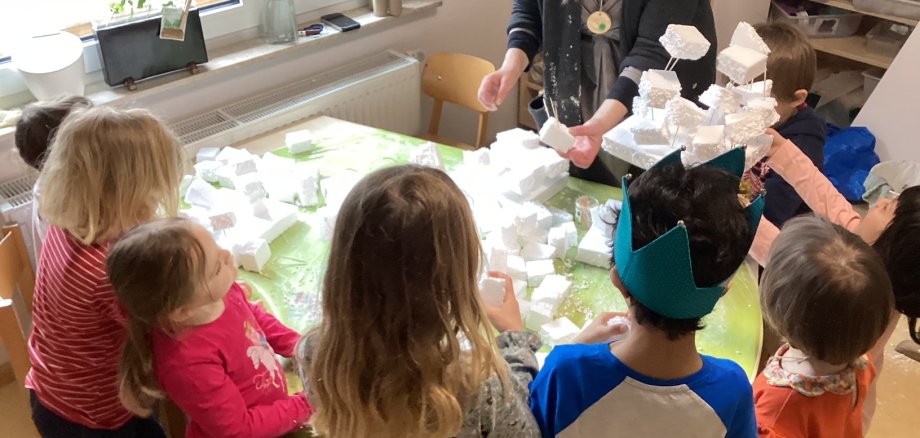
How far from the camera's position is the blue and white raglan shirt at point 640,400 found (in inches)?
38.2

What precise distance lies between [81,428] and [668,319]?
3.93 ft

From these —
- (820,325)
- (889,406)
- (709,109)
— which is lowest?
(889,406)

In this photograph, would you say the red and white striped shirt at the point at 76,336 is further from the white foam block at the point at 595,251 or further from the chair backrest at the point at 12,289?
the white foam block at the point at 595,251

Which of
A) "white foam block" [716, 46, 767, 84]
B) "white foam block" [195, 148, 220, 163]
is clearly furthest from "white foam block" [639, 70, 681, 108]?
"white foam block" [195, 148, 220, 163]

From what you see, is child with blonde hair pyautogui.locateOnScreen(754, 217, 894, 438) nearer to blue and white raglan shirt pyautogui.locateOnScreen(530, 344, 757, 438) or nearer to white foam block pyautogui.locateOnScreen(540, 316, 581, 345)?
blue and white raglan shirt pyautogui.locateOnScreen(530, 344, 757, 438)

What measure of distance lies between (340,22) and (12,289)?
1423 millimetres

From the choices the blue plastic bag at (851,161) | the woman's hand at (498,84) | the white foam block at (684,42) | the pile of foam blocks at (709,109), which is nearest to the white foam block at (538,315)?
the pile of foam blocks at (709,109)

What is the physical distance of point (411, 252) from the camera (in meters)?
0.91

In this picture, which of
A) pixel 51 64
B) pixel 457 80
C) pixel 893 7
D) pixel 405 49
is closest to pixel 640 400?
pixel 51 64

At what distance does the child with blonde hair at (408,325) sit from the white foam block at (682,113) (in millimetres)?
701

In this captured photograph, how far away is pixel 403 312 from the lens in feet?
3.10

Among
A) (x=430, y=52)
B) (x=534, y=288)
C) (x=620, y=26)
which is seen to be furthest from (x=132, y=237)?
(x=430, y=52)

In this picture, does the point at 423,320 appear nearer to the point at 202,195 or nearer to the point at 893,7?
the point at 202,195

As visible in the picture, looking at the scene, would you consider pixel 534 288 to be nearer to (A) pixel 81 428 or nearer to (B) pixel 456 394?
(B) pixel 456 394
